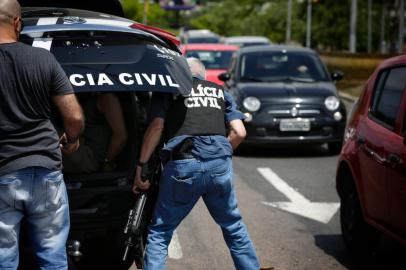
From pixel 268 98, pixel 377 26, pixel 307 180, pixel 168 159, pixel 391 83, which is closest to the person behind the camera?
pixel 168 159

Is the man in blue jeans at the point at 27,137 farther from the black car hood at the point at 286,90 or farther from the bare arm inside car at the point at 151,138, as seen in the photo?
the black car hood at the point at 286,90

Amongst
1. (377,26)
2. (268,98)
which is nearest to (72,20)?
(268,98)

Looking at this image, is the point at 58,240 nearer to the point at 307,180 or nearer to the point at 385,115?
the point at 385,115

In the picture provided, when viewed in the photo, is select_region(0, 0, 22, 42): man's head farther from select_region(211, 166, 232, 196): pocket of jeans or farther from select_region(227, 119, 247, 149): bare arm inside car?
select_region(227, 119, 247, 149): bare arm inside car

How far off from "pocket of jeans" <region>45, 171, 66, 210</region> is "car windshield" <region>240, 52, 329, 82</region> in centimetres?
945

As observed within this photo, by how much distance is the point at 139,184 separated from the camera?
521cm

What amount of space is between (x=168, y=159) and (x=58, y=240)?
3.68 feet

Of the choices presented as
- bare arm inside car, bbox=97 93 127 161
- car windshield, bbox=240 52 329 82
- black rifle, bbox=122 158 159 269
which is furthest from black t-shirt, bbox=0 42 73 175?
car windshield, bbox=240 52 329 82

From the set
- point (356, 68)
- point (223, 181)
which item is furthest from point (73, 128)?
point (356, 68)

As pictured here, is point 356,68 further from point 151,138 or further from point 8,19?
point 8,19

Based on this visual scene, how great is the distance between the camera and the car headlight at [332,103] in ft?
41.7

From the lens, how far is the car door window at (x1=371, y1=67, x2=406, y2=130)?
6164 millimetres

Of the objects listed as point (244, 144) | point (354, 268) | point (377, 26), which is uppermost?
point (354, 268)

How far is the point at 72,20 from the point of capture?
531cm
